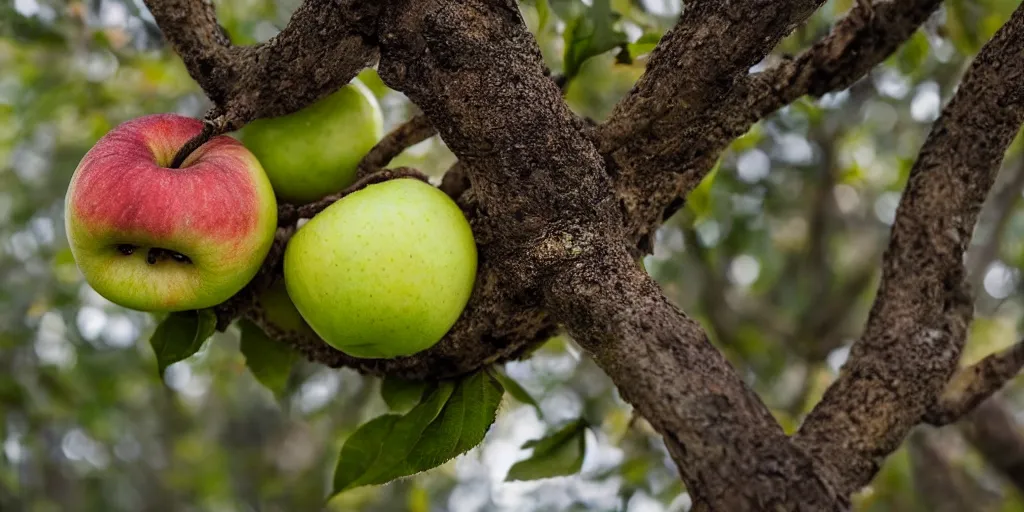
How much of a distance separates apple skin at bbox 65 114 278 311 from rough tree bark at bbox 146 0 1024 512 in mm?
77

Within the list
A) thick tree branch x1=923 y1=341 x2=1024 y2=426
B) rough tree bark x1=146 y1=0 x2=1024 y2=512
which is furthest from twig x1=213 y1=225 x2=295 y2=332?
thick tree branch x1=923 y1=341 x2=1024 y2=426

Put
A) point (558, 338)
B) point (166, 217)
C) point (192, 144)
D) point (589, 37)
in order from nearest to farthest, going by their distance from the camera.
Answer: point (166, 217)
point (192, 144)
point (589, 37)
point (558, 338)

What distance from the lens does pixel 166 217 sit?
3.25 ft

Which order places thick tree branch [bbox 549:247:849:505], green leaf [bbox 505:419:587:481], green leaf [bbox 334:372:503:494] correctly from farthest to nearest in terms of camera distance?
green leaf [bbox 505:419:587:481] < green leaf [bbox 334:372:503:494] < thick tree branch [bbox 549:247:849:505]

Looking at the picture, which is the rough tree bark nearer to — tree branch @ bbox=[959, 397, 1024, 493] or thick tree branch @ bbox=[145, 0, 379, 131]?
thick tree branch @ bbox=[145, 0, 379, 131]

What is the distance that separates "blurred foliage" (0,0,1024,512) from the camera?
2184mm

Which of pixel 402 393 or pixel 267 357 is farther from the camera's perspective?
pixel 267 357

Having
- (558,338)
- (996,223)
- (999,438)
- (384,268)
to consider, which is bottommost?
(558,338)

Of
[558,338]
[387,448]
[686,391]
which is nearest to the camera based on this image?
[686,391]

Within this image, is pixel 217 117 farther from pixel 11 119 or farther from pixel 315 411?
pixel 11 119

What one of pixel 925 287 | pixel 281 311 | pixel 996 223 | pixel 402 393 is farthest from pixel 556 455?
pixel 996 223

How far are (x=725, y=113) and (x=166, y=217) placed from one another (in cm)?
69

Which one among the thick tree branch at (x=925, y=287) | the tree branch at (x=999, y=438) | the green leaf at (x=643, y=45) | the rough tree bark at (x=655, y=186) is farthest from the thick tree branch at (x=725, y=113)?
the tree branch at (x=999, y=438)

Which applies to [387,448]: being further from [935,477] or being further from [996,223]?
[935,477]
